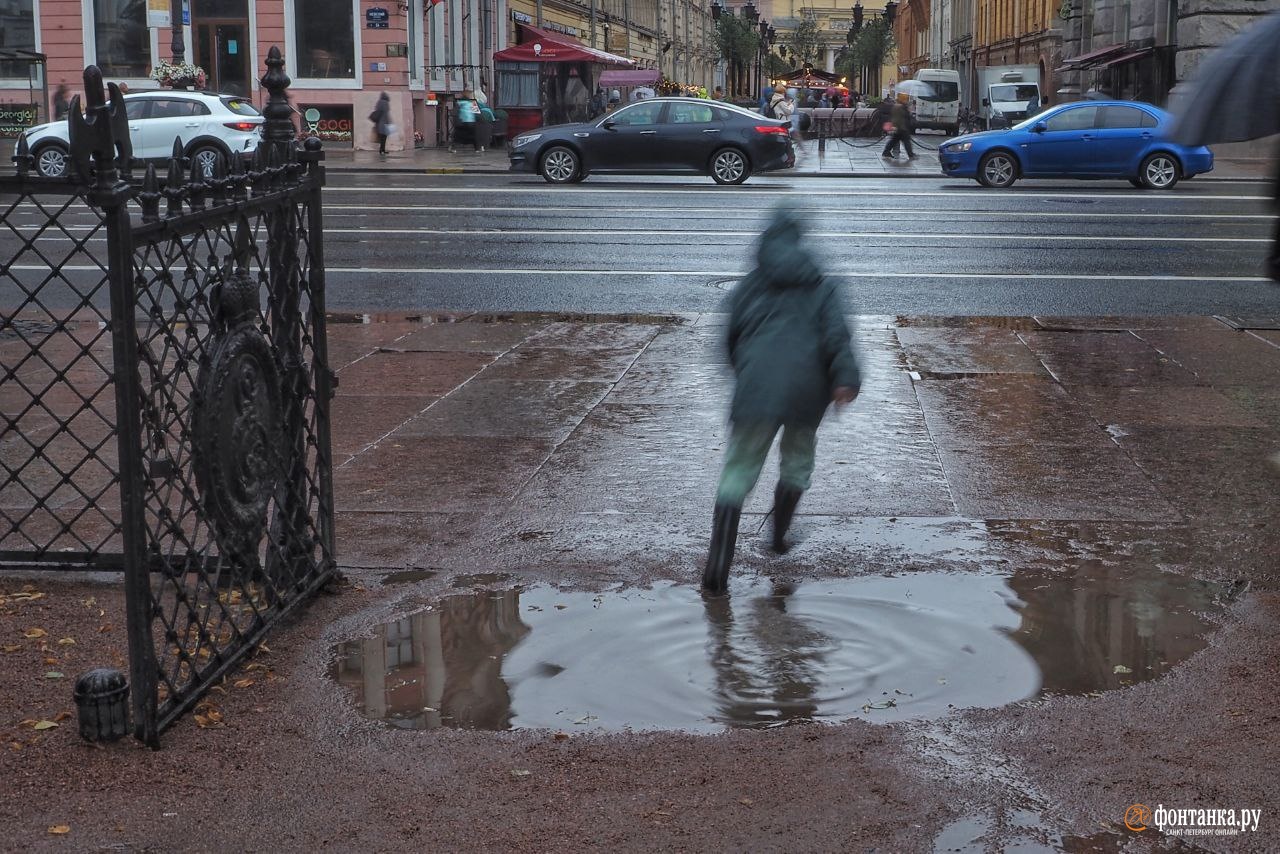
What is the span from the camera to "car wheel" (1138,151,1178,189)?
25.0 meters

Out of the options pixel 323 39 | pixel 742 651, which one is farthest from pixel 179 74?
pixel 742 651

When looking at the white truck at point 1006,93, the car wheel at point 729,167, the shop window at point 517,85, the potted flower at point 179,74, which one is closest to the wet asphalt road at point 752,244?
the car wheel at point 729,167

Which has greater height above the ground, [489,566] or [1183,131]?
[1183,131]

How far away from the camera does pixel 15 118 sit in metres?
37.2

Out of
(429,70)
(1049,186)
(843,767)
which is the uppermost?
(429,70)

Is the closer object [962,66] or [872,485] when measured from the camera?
[872,485]

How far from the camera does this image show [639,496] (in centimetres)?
670

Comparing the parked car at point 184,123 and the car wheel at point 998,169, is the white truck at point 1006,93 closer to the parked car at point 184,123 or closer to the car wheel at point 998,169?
the car wheel at point 998,169

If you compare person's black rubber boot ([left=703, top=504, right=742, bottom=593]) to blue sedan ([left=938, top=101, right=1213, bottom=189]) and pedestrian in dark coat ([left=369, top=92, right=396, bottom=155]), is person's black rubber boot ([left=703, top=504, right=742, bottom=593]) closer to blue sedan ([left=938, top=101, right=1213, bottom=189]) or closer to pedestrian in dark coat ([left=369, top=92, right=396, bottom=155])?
blue sedan ([left=938, top=101, right=1213, bottom=189])

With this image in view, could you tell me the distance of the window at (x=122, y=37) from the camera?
127ft

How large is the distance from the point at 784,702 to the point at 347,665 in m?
1.35

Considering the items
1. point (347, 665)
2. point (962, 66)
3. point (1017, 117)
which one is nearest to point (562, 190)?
point (347, 665)

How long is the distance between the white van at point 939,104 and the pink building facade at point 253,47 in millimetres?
24239

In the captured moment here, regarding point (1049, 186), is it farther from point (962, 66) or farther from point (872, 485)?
point (962, 66)
